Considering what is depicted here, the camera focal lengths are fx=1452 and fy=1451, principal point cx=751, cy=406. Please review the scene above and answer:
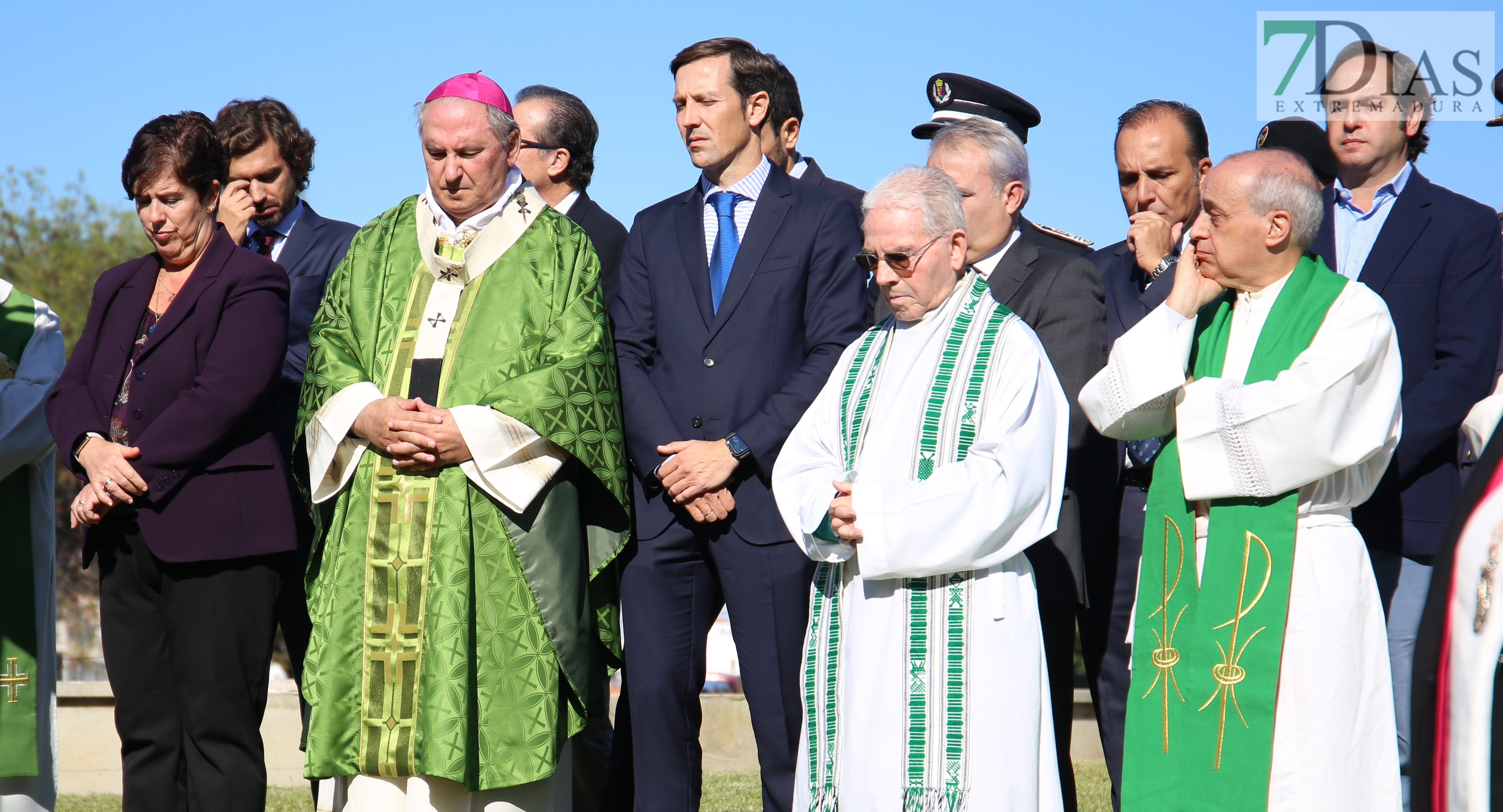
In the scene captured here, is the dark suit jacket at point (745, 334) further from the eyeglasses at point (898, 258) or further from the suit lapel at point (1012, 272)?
the eyeglasses at point (898, 258)

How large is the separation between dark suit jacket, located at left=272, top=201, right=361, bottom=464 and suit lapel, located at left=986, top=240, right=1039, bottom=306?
227cm

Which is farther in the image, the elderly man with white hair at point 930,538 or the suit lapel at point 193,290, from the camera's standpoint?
the suit lapel at point 193,290

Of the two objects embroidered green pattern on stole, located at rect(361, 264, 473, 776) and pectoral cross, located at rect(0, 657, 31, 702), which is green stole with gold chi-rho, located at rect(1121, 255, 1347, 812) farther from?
pectoral cross, located at rect(0, 657, 31, 702)

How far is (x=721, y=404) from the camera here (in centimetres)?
455

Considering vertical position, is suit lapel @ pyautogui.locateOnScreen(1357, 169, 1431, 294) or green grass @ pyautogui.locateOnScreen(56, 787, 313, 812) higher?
suit lapel @ pyautogui.locateOnScreen(1357, 169, 1431, 294)

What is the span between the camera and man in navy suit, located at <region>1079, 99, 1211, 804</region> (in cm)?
480

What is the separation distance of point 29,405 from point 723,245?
8.05ft

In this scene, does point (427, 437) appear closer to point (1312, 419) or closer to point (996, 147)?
point (996, 147)

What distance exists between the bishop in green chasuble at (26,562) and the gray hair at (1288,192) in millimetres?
3989

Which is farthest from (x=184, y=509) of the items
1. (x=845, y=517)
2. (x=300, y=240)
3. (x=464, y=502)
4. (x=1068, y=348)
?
(x=1068, y=348)

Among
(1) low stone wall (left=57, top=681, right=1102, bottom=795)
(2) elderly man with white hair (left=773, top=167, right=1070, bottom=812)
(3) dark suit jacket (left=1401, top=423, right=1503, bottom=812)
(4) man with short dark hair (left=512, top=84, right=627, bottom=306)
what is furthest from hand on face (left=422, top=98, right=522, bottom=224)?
(1) low stone wall (left=57, top=681, right=1102, bottom=795)

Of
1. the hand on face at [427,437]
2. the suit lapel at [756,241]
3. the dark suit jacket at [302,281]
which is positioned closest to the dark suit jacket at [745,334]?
the suit lapel at [756,241]

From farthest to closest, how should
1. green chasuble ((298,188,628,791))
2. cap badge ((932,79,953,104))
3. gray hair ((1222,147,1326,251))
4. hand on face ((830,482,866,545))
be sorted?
cap badge ((932,79,953,104)) < green chasuble ((298,188,628,791)) < gray hair ((1222,147,1326,251)) < hand on face ((830,482,866,545))

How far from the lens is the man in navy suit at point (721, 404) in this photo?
4438 mm
